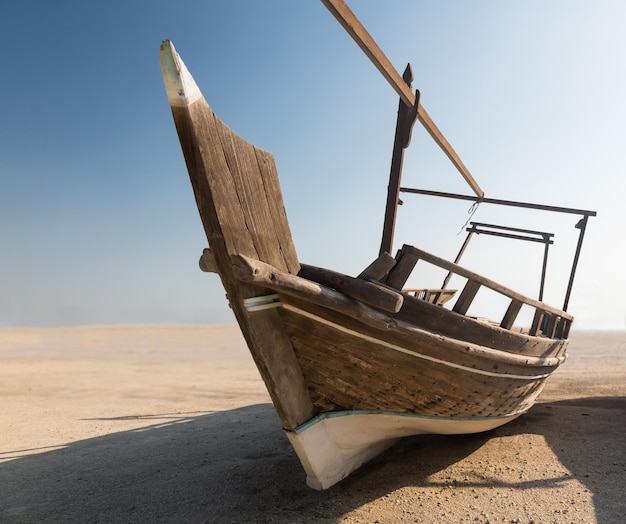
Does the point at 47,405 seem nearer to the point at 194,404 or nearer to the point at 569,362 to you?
the point at 194,404

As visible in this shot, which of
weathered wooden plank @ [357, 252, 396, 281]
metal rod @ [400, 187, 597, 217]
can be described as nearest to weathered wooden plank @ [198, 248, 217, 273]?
weathered wooden plank @ [357, 252, 396, 281]

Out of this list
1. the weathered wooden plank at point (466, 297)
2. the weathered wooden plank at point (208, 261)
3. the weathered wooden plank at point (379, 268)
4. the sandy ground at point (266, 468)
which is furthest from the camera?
the weathered wooden plank at point (466, 297)

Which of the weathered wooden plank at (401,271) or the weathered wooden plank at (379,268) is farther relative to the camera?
the weathered wooden plank at (401,271)

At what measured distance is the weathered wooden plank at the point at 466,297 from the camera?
4375mm

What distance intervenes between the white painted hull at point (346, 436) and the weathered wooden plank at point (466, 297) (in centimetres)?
115

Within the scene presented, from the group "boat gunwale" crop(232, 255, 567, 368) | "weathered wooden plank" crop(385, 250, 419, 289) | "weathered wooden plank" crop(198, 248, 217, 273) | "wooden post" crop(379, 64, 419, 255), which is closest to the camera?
"boat gunwale" crop(232, 255, 567, 368)

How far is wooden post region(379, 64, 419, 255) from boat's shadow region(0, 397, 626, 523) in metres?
2.62

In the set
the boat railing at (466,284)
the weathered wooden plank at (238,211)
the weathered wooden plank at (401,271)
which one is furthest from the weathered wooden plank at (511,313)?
the weathered wooden plank at (238,211)

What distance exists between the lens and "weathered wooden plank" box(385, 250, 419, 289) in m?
3.90

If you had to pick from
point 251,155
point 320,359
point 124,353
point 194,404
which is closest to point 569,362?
point 194,404

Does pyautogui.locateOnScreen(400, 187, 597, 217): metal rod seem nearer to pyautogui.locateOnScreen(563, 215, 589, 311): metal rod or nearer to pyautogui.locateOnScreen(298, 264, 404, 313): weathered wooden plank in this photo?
pyautogui.locateOnScreen(563, 215, 589, 311): metal rod

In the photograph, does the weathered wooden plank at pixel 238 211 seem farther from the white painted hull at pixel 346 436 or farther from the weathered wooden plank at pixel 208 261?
the white painted hull at pixel 346 436

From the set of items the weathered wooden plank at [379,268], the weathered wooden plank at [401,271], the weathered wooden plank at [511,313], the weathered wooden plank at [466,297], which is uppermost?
the weathered wooden plank at [379,268]

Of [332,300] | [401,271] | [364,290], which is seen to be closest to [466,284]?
[401,271]
